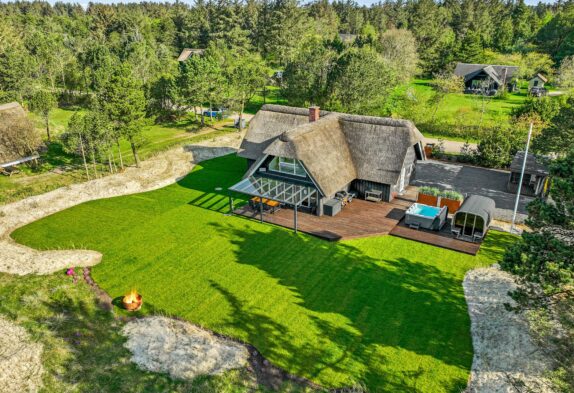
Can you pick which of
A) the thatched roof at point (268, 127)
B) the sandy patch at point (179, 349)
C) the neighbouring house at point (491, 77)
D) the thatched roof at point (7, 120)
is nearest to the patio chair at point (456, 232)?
the thatched roof at point (268, 127)

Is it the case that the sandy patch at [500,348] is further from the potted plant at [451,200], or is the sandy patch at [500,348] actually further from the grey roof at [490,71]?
the grey roof at [490,71]

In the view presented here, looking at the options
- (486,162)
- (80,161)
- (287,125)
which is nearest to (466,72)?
(486,162)

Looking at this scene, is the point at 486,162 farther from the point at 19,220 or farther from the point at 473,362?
the point at 19,220

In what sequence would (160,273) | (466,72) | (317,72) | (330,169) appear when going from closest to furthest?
(160,273) → (330,169) → (317,72) → (466,72)

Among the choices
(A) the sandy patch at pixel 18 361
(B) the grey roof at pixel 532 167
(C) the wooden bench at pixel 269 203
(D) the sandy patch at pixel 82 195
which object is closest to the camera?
(A) the sandy patch at pixel 18 361

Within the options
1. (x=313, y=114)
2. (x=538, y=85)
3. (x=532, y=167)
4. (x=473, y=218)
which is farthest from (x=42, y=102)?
(x=538, y=85)

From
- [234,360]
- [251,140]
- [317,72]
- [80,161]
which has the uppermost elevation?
[317,72]

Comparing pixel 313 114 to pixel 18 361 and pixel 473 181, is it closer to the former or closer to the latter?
pixel 473 181
